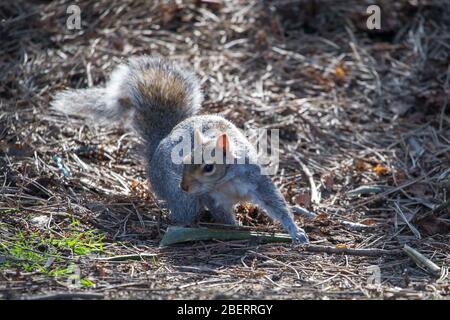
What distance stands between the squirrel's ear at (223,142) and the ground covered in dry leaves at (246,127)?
0.53m

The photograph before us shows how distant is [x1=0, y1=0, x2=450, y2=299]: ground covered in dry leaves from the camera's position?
11.7 ft

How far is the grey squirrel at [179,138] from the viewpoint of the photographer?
3.91 metres

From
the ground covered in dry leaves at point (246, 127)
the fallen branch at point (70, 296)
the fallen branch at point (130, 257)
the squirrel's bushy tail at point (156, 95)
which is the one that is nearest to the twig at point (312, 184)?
the ground covered in dry leaves at point (246, 127)

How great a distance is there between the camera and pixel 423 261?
3650mm

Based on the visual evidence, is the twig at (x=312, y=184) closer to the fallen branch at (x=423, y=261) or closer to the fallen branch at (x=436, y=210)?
the fallen branch at (x=436, y=210)

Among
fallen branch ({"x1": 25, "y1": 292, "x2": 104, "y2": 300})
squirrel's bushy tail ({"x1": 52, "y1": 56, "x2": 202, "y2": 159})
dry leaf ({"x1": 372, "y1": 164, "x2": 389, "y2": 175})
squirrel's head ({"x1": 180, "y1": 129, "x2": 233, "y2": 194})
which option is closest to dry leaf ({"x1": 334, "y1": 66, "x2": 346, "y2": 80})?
dry leaf ({"x1": 372, "y1": 164, "x2": 389, "y2": 175})

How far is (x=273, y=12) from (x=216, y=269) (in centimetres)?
354

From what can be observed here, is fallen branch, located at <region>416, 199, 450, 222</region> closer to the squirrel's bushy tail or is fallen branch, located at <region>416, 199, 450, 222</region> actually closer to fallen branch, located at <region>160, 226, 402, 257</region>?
fallen branch, located at <region>160, 226, 402, 257</region>

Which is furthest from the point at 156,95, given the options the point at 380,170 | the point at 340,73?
the point at 340,73

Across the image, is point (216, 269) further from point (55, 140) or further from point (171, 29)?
point (171, 29)

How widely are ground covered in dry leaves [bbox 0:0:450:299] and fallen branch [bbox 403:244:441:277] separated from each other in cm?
3

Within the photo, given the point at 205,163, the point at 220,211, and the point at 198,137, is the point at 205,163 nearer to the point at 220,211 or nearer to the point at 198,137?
the point at 198,137

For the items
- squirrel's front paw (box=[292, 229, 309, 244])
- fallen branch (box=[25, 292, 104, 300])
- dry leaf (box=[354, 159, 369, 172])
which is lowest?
dry leaf (box=[354, 159, 369, 172])

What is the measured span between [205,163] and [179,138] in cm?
45
